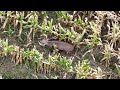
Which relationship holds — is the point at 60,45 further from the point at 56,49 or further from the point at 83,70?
the point at 83,70

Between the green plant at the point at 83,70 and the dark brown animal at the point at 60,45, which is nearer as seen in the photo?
the green plant at the point at 83,70

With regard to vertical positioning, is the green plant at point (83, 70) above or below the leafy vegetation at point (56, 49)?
below

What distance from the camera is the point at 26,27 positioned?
7.38 feet

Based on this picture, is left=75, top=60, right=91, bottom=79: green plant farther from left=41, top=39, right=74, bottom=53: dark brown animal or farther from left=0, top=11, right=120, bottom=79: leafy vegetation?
left=41, top=39, right=74, bottom=53: dark brown animal

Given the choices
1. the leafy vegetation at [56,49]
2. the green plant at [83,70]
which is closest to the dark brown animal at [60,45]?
the leafy vegetation at [56,49]

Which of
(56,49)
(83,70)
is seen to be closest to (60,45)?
(56,49)

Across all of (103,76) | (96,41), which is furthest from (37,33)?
(103,76)

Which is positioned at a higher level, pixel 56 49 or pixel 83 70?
pixel 56 49

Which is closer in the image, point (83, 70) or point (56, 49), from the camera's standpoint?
point (83, 70)

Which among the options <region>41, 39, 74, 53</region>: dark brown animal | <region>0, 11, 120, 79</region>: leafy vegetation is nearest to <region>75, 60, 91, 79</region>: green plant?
<region>0, 11, 120, 79</region>: leafy vegetation

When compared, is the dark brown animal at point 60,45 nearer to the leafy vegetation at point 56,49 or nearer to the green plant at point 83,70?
the leafy vegetation at point 56,49

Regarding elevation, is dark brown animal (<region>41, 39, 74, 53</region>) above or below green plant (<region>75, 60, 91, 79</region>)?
above

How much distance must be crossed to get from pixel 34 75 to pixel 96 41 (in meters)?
0.55
